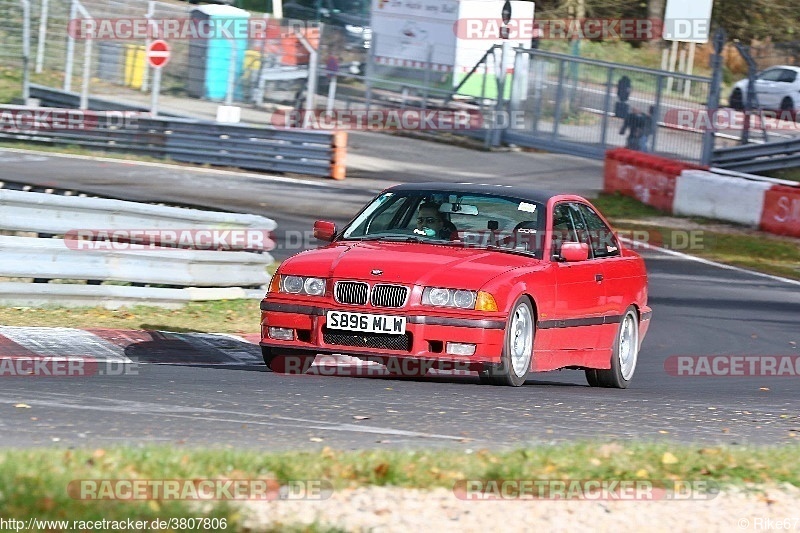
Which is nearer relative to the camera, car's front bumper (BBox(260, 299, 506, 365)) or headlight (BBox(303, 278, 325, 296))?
car's front bumper (BBox(260, 299, 506, 365))

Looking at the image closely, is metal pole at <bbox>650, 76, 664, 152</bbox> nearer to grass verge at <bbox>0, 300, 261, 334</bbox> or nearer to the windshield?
grass verge at <bbox>0, 300, 261, 334</bbox>

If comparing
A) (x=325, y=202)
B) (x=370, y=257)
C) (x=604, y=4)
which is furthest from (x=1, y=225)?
(x=604, y=4)

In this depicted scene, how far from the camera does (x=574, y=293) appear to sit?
9.77m

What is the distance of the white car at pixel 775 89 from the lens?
24188 mm

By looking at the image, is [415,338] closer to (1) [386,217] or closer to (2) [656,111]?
(1) [386,217]

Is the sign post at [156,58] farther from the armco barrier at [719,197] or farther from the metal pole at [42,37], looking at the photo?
the armco barrier at [719,197]

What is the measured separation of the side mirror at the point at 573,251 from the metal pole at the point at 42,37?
25.1 meters

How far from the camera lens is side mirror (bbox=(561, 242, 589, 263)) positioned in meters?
9.50

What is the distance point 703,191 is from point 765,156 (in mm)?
2264

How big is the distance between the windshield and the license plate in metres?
1.04

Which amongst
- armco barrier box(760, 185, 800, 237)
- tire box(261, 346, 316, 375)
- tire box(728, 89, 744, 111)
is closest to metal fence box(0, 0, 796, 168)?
tire box(728, 89, 744, 111)

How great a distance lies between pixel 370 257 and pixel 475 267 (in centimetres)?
68

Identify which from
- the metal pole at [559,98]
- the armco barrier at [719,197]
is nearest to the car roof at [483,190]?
the armco barrier at [719,197]

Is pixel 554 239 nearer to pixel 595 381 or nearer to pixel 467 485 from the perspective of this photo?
pixel 595 381
